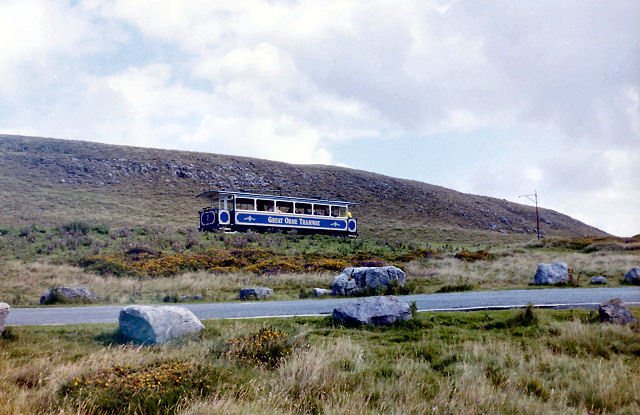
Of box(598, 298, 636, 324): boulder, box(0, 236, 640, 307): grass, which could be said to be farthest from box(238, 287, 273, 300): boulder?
box(598, 298, 636, 324): boulder

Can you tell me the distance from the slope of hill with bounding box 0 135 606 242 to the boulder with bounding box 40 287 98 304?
24.3 metres

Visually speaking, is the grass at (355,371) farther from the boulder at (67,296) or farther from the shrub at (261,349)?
the boulder at (67,296)

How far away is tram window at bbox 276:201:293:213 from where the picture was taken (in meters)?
39.7

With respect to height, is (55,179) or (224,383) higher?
(55,179)

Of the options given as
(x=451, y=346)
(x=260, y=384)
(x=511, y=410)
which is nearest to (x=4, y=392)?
(x=260, y=384)

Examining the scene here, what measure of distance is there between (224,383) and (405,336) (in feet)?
14.7

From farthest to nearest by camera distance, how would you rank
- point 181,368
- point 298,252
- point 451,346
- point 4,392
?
point 298,252
point 451,346
point 181,368
point 4,392

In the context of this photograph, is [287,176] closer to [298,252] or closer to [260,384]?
[298,252]

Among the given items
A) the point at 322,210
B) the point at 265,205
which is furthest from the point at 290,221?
the point at 322,210

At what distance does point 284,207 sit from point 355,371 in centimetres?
3422

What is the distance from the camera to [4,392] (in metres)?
4.92

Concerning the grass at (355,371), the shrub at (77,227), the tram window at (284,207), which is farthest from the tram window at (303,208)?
the grass at (355,371)

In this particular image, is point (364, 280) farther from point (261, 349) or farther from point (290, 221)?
point (290, 221)

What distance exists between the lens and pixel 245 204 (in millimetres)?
38281
